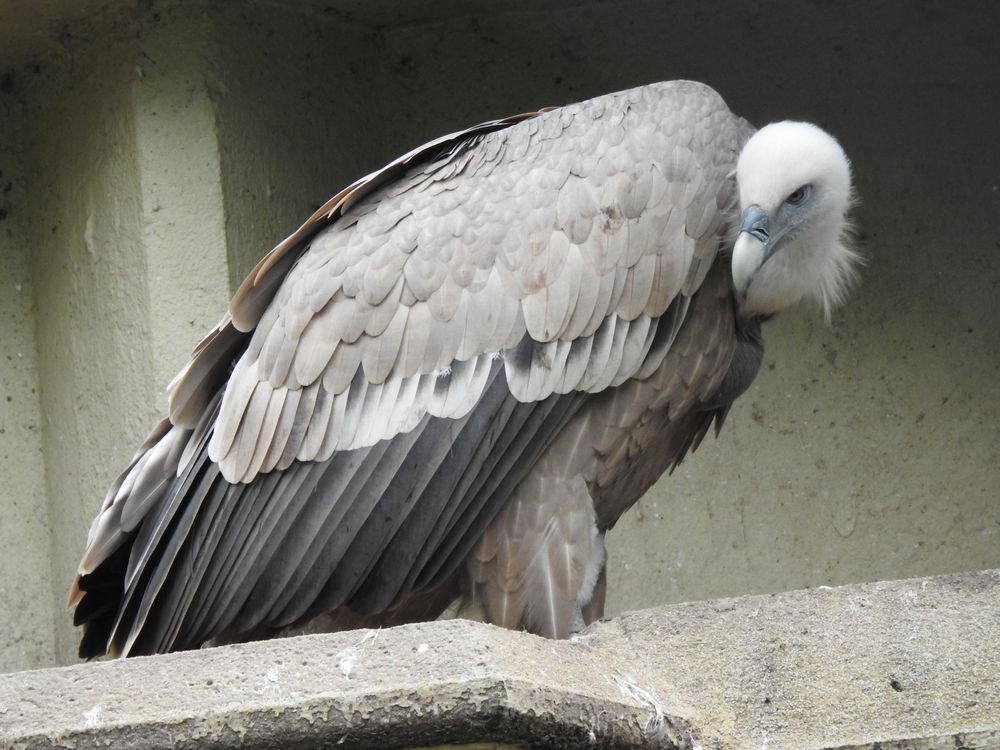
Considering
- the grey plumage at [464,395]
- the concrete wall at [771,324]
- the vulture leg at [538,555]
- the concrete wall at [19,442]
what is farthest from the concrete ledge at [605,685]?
the concrete wall at [19,442]

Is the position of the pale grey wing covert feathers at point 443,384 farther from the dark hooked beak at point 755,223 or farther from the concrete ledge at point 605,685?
the concrete ledge at point 605,685

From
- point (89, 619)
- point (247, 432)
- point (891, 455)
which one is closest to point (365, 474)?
point (247, 432)

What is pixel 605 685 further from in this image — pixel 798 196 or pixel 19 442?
pixel 19 442

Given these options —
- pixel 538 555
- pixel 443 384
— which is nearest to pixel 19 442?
pixel 443 384

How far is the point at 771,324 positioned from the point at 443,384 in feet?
7.06

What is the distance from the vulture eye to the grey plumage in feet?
0.53

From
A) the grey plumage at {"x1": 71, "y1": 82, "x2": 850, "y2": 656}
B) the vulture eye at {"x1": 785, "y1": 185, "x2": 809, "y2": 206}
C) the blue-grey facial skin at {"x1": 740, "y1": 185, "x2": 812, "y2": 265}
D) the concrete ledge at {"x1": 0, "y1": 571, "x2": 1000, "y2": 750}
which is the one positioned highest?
the vulture eye at {"x1": 785, "y1": 185, "x2": 809, "y2": 206}

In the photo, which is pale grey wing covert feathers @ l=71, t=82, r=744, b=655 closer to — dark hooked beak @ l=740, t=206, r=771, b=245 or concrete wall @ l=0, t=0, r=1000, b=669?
dark hooked beak @ l=740, t=206, r=771, b=245

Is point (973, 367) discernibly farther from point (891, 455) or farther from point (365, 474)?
point (365, 474)

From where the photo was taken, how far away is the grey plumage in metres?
3.75

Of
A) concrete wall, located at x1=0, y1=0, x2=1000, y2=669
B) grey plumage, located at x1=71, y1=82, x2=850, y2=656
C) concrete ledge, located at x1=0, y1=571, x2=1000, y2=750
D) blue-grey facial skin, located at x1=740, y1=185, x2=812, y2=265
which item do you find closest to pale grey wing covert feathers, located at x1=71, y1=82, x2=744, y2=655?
grey plumage, located at x1=71, y1=82, x2=850, y2=656

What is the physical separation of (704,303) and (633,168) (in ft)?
1.24

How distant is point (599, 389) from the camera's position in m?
3.77

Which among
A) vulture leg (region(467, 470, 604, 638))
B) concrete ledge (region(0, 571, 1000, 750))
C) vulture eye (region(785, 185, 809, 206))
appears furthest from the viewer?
vulture eye (region(785, 185, 809, 206))
